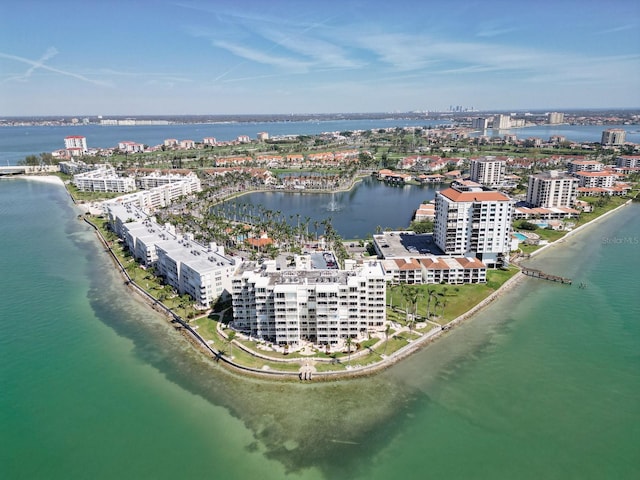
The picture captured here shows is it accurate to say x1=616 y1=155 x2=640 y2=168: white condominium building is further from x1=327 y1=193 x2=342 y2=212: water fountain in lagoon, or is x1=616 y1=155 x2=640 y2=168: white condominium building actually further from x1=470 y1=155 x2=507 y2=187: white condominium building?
x1=327 y1=193 x2=342 y2=212: water fountain in lagoon

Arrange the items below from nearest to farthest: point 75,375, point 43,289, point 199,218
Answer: point 75,375 → point 43,289 → point 199,218

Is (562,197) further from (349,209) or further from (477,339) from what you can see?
(477,339)

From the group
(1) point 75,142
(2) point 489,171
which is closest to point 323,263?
(2) point 489,171

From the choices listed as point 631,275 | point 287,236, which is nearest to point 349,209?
point 287,236

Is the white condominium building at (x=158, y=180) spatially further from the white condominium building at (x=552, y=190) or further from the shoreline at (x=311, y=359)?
the white condominium building at (x=552, y=190)

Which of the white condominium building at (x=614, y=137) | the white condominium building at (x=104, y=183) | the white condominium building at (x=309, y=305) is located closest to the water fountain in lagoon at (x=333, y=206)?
the white condominium building at (x=104, y=183)
